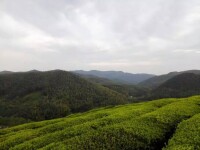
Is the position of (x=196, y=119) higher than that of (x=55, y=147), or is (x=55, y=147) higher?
(x=196, y=119)

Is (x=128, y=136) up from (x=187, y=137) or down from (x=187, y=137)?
down

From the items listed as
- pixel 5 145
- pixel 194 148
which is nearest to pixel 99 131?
pixel 194 148

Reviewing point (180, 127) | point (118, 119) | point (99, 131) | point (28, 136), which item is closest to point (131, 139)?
point (99, 131)

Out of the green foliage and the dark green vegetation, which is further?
the dark green vegetation

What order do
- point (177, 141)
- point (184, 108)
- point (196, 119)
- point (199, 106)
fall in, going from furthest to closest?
point (199, 106), point (184, 108), point (196, 119), point (177, 141)

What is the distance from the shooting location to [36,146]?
24312 mm

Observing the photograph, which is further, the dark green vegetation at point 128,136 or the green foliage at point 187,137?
the dark green vegetation at point 128,136

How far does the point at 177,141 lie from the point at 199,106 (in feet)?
60.2

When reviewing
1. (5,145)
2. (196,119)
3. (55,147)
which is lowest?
(5,145)

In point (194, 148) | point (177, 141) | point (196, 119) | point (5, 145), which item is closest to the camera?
point (194, 148)

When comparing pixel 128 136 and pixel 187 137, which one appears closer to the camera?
pixel 187 137

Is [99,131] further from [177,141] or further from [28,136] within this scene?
[28,136]

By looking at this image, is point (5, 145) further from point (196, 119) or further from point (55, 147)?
point (196, 119)

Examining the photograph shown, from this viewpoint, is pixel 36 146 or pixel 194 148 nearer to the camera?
pixel 194 148
